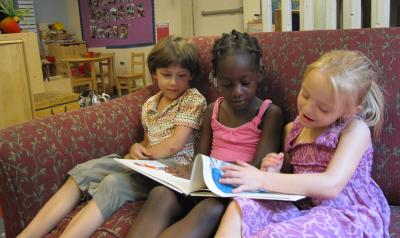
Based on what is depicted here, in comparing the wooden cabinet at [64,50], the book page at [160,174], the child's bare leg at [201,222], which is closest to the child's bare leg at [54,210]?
the book page at [160,174]

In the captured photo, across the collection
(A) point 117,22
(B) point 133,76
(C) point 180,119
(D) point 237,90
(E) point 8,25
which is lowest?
(B) point 133,76

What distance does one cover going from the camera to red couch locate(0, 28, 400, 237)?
1.13m

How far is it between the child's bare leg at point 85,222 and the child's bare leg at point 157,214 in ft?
0.50

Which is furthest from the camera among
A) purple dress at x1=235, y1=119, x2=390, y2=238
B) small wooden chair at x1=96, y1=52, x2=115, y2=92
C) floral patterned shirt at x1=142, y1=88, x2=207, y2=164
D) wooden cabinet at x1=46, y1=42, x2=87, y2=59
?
wooden cabinet at x1=46, y1=42, x2=87, y2=59

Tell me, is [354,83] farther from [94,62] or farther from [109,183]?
[94,62]

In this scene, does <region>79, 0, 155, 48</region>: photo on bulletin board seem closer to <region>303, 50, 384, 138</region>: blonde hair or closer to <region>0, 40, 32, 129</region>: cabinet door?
<region>0, 40, 32, 129</region>: cabinet door

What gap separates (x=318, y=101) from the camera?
937 millimetres

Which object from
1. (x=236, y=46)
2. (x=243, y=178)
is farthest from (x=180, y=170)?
(x=236, y=46)

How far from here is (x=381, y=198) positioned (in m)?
1.03

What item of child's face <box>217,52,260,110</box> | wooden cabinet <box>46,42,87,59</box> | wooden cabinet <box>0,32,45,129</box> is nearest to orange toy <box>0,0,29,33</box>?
wooden cabinet <box>0,32,45,129</box>

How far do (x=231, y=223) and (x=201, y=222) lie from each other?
8 centimetres

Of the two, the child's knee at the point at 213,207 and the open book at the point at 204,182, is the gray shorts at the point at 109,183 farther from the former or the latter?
the child's knee at the point at 213,207

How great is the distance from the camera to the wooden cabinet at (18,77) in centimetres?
198

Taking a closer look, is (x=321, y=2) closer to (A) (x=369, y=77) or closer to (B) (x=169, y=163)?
(A) (x=369, y=77)
